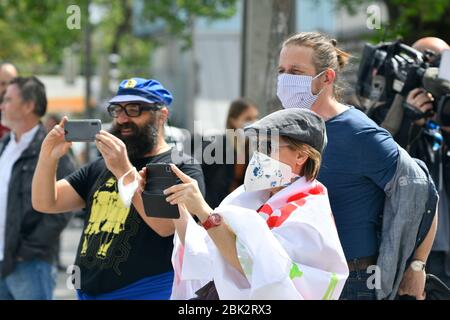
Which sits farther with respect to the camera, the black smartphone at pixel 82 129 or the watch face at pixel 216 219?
the black smartphone at pixel 82 129

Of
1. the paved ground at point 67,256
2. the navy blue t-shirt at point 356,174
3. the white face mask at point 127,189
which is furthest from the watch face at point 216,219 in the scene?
the paved ground at point 67,256

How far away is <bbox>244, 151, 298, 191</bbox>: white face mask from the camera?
3586mm

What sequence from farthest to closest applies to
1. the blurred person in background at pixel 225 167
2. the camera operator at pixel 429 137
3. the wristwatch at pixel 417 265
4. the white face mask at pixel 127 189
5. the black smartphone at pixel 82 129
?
1. the blurred person in background at pixel 225 167
2. the camera operator at pixel 429 137
3. the black smartphone at pixel 82 129
4. the wristwatch at pixel 417 265
5. the white face mask at pixel 127 189

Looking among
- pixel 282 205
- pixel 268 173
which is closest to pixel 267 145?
pixel 268 173

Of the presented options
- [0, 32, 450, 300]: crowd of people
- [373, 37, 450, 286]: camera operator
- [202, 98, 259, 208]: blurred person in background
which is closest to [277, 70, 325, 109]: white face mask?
[0, 32, 450, 300]: crowd of people

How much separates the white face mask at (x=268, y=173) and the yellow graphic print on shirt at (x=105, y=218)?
47.0 inches

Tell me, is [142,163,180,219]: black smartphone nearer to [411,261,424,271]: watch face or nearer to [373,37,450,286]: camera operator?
[411,261,424,271]: watch face

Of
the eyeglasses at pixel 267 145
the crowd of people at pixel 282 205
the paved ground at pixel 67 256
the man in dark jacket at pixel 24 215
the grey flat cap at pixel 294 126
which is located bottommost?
the paved ground at pixel 67 256

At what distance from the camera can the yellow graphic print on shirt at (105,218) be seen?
4.67 metres

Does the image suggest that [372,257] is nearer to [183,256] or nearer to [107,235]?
[183,256]

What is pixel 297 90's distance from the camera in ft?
14.0

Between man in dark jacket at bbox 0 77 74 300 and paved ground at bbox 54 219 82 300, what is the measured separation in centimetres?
274

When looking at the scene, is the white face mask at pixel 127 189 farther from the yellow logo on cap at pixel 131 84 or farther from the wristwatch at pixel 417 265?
the wristwatch at pixel 417 265
